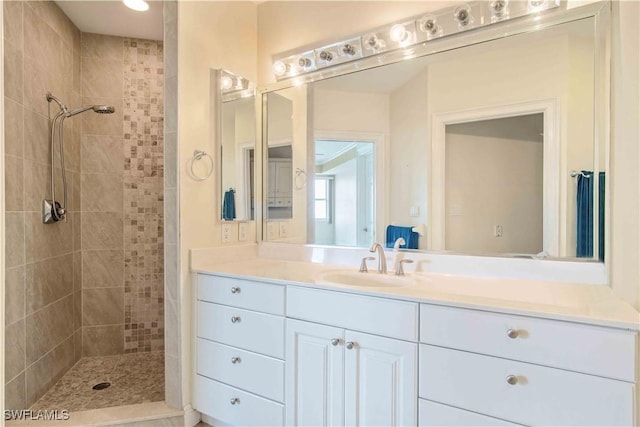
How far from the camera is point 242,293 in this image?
1778 mm

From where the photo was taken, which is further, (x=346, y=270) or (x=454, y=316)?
(x=346, y=270)

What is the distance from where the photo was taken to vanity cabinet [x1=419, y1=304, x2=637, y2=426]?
1045mm

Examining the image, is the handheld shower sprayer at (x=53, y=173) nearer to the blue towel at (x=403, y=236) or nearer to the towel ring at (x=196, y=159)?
the towel ring at (x=196, y=159)

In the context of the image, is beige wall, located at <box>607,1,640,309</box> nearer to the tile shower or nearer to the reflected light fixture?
the reflected light fixture

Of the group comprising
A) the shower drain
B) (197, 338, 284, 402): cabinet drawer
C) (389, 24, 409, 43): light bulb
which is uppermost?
(389, 24, 409, 43): light bulb

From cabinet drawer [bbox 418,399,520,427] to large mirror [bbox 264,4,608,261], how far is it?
2.37 feet

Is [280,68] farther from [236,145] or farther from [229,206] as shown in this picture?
[229,206]

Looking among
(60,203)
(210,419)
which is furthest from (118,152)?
(210,419)

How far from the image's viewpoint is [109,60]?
272 cm

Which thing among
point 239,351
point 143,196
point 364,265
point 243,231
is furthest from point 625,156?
point 143,196

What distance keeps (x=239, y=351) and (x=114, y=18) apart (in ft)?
7.76

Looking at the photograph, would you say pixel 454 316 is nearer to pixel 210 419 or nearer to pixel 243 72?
pixel 210 419

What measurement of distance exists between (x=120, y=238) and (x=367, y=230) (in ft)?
6.38

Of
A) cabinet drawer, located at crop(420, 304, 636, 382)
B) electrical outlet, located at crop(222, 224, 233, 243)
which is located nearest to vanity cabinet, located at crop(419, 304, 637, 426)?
cabinet drawer, located at crop(420, 304, 636, 382)
